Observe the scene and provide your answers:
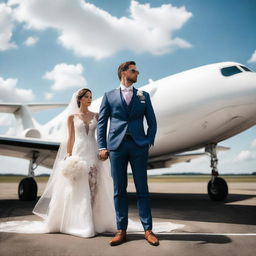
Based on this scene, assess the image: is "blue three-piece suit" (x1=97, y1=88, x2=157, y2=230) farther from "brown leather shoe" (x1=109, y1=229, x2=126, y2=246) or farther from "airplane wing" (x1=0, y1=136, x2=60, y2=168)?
"airplane wing" (x1=0, y1=136, x2=60, y2=168)

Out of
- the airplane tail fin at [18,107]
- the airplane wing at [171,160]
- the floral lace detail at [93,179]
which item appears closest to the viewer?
the floral lace detail at [93,179]

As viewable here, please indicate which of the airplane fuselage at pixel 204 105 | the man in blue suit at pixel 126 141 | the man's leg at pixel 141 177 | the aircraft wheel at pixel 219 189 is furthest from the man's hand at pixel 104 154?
the aircraft wheel at pixel 219 189

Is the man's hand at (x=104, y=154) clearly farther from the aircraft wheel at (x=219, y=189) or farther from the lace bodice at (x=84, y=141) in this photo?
the aircraft wheel at (x=219, y=189)

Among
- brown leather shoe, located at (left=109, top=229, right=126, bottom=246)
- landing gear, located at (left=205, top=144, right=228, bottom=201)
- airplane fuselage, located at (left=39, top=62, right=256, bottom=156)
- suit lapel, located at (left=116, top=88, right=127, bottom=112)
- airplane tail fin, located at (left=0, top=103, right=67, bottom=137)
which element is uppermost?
airplane tail fin, located at (left=0, top=103, right=67, bottom=137)

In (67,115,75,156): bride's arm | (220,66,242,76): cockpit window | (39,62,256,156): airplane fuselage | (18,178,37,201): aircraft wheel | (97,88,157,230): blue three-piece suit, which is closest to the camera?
(97,88,157,230): blue three-piece suit

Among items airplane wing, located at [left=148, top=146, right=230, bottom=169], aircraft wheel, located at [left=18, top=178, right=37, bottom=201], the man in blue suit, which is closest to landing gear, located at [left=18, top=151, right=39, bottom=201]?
aircraft wheel, located at [left=18, top=178, right=37, bottom=201]

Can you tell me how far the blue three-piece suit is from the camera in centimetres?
338

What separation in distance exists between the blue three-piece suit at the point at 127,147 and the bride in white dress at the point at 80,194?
55 cm

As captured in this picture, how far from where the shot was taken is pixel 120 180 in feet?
11.3

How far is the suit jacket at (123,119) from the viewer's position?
134 inches

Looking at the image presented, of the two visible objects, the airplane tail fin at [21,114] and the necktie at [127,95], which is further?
the airplane tail fin at [21,114]

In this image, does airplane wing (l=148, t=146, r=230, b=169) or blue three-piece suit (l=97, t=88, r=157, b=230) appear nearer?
blue three-piece suit (l=97, t=88, r=157, b=230)

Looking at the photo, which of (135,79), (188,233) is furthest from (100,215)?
(135,79)

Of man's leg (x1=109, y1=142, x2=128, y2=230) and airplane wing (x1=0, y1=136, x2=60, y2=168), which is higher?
airplane wing (x1=0, y1=136, x2=60, y2=168)
